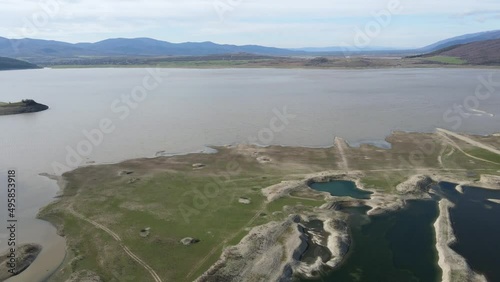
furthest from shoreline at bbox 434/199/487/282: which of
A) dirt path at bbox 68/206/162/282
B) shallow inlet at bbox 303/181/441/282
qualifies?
dirt path at bbox 68/206/162/282

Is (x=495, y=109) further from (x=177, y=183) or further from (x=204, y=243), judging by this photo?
(x=204, y=243)

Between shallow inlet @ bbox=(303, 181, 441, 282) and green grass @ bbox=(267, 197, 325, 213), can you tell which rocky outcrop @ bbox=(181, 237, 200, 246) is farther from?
shallow inlet @ bbox=(303, 181, 441, 282)

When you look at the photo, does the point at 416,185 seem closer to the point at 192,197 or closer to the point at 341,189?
the point at 341,189

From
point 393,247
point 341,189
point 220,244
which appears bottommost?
point 341,189

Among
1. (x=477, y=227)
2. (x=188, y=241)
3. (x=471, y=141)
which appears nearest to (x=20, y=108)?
(x=188, y=241)

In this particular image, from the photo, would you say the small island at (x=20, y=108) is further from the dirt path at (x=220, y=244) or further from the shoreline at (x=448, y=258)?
the shoreline at (x=448, y=258)

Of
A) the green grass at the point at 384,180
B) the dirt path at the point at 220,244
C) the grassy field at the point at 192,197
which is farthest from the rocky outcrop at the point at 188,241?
the green grass at the point at 384,180

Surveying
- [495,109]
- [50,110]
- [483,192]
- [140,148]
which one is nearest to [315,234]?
[483,192]
